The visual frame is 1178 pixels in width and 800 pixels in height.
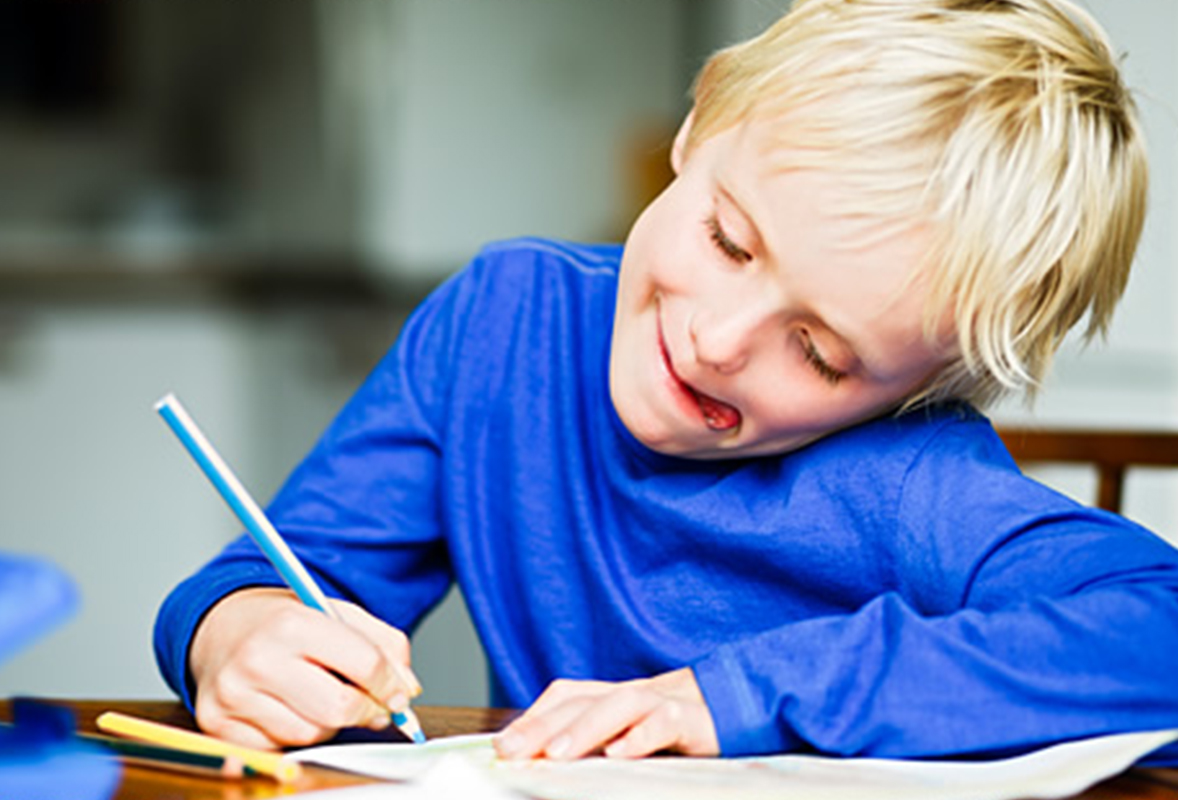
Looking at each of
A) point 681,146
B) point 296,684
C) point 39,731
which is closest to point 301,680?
point 296,684

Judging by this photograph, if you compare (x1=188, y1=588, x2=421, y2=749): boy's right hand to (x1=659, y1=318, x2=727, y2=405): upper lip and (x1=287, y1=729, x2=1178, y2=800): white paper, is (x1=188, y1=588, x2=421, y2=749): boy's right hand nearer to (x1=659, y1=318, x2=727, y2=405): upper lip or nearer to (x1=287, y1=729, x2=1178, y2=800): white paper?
(x1=287, y1=729, x2=1178, y2=800): white paper

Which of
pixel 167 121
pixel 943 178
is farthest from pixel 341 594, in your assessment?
pixel 167 121

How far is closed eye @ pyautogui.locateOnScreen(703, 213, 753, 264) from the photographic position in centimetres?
68

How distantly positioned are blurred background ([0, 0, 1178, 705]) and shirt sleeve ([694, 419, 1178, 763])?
1.98 metres

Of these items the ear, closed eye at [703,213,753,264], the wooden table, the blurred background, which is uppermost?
the ear

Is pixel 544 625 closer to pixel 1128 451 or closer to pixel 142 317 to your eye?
pixel 1128 451

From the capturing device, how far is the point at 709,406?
2.36 ft

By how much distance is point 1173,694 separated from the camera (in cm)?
64

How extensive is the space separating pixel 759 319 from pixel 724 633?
22 centimetres

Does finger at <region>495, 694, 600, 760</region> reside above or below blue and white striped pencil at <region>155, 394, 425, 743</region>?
below

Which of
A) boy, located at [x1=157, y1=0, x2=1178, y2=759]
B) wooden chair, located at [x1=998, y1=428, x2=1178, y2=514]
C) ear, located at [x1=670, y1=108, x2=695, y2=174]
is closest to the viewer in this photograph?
boy, located at [x1=157, y1=0, x2=1178, y2=759]

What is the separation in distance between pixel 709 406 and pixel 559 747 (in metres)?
0.20

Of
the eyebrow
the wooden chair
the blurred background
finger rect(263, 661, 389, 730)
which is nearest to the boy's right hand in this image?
finger rect(263, 661, 389, 730)

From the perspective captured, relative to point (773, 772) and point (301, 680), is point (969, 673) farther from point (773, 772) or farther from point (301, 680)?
point (301, 680)
